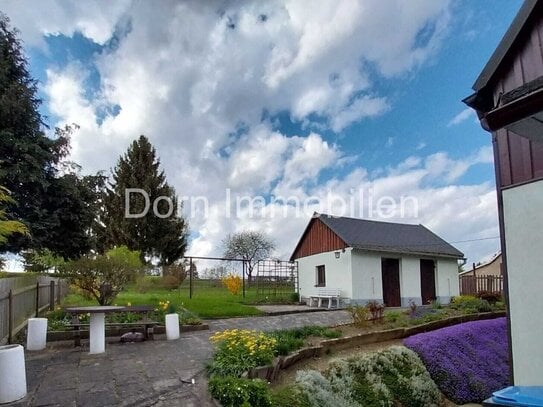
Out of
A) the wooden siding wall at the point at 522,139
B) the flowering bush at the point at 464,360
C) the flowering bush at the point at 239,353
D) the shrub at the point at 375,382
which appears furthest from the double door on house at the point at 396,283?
the flowering bush at the point at 239,353

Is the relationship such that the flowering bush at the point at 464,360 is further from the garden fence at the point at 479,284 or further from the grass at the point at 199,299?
the garden fence at the point at 479,284

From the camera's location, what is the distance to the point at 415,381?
6.92 m

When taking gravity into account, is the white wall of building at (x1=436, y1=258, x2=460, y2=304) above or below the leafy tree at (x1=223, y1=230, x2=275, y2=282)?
below

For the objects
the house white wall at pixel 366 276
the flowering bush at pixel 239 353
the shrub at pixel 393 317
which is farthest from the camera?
the house white wall at pixel 366 276

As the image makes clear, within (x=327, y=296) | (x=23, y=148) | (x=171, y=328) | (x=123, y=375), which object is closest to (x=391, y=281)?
(x=327, y=296)

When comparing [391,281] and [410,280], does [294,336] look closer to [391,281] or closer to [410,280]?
[391,281]

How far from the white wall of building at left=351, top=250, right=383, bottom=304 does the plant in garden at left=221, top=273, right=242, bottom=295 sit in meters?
5.42

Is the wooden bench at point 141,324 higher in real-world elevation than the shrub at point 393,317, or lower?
higher

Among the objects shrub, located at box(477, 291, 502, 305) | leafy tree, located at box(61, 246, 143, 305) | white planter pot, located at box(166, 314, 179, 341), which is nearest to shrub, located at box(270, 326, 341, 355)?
white planter pot, located at box(166, 314, 179, 341)

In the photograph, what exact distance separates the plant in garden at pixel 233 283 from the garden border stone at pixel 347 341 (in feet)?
33.3

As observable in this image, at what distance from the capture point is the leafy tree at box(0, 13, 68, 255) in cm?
1026

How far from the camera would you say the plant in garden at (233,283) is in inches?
719

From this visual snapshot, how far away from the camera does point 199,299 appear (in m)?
14.2

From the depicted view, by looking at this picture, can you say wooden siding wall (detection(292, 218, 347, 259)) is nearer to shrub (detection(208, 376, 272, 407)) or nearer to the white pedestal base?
the white pedestal base
